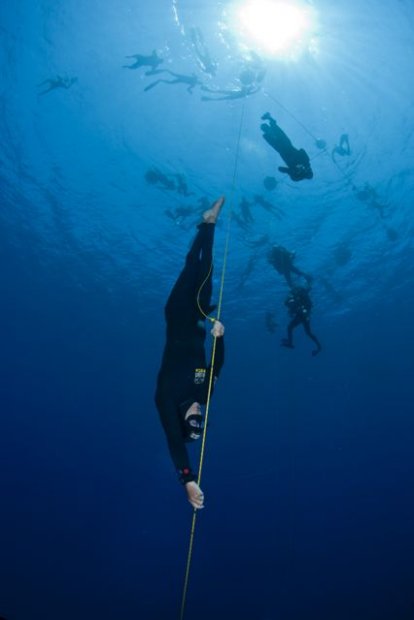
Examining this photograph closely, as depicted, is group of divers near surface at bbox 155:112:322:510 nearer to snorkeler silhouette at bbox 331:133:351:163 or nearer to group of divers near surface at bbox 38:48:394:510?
group of divers near surface at bbox 38:48:394:510

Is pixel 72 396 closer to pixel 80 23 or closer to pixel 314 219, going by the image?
pixel 314 219

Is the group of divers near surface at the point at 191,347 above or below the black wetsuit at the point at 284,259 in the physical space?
below

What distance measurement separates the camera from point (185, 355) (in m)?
5.97

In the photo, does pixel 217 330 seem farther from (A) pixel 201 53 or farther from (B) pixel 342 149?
(B) pixel 342 149

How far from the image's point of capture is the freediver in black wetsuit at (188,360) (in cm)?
496

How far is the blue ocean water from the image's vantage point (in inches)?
482

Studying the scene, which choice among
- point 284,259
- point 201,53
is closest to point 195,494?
point 284,259

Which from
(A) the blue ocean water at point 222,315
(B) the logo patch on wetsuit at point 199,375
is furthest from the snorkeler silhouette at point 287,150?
(A) the blue ocean water at point 222,315

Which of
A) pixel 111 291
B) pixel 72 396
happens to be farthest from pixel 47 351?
pixel 111 291

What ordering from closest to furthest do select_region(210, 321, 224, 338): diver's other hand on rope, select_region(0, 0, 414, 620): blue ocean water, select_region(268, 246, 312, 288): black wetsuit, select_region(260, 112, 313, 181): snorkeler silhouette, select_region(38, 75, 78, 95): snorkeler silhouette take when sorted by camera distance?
select_region(210, 321, 224, 338): diver's other hand on rope → select_region(260, 112, 313, 181): snorkeler silhouette → select_region(0, 0, 414, 620): blue ocean water → select_region(38, 75, 78, 95): snorkeler silhouette → select_region(268, 246, 312, 288): black wetsuit

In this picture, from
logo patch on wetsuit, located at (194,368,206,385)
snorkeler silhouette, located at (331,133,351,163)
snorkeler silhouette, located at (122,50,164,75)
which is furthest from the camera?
snorkeler silhouette, located at (331,133,351,163)

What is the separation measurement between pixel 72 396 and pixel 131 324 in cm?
1967

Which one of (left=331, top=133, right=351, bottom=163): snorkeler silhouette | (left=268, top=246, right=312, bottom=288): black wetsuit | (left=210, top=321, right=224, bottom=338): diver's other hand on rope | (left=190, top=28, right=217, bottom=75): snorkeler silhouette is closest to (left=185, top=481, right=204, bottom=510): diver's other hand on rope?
(left=210, top=321, right=224, bottom=338): diver's other hand on rope

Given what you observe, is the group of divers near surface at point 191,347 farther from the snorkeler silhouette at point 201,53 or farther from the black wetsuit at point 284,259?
the black wetsuit at point 284,259
